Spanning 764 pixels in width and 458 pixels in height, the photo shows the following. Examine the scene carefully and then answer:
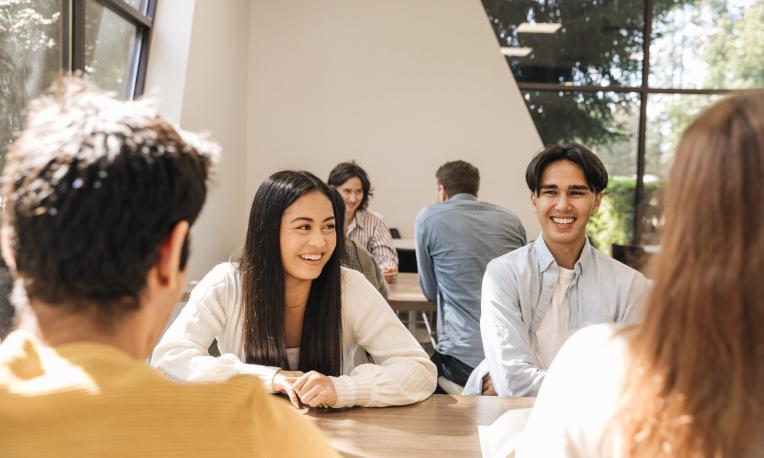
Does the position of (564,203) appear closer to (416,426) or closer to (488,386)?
(488,386)

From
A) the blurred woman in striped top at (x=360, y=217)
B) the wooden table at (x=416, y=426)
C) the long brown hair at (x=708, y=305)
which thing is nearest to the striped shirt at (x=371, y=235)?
the blurred woman in striped top at (x=360, y=217)

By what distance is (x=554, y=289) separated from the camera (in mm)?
2244

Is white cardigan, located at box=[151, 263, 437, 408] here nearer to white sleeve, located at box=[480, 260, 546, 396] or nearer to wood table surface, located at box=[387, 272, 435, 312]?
white sleeve, located at box=[480, 260, 546, 396]

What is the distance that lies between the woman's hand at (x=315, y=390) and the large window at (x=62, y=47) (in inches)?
57.4

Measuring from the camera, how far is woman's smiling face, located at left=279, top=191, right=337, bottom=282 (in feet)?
6.74

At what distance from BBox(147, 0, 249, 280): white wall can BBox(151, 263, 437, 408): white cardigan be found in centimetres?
197

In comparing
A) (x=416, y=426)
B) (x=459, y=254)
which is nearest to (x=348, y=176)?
(x=459, y=254)

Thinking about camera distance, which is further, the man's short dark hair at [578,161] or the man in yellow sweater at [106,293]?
the man's short dark hair at [578,161]

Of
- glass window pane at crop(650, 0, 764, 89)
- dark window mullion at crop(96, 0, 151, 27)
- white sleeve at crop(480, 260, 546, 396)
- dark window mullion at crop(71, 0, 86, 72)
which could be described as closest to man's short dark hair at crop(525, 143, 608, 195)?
white sleeve at crop(480, 260, 546, 396)

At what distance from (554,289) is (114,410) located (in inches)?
69.9

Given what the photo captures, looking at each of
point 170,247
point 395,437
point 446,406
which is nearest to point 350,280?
point 446,406

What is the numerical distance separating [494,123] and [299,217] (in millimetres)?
5168

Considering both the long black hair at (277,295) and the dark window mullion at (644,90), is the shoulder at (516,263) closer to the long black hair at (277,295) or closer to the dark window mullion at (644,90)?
the long black hair at (277,295)

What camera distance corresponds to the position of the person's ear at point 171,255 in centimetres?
77
